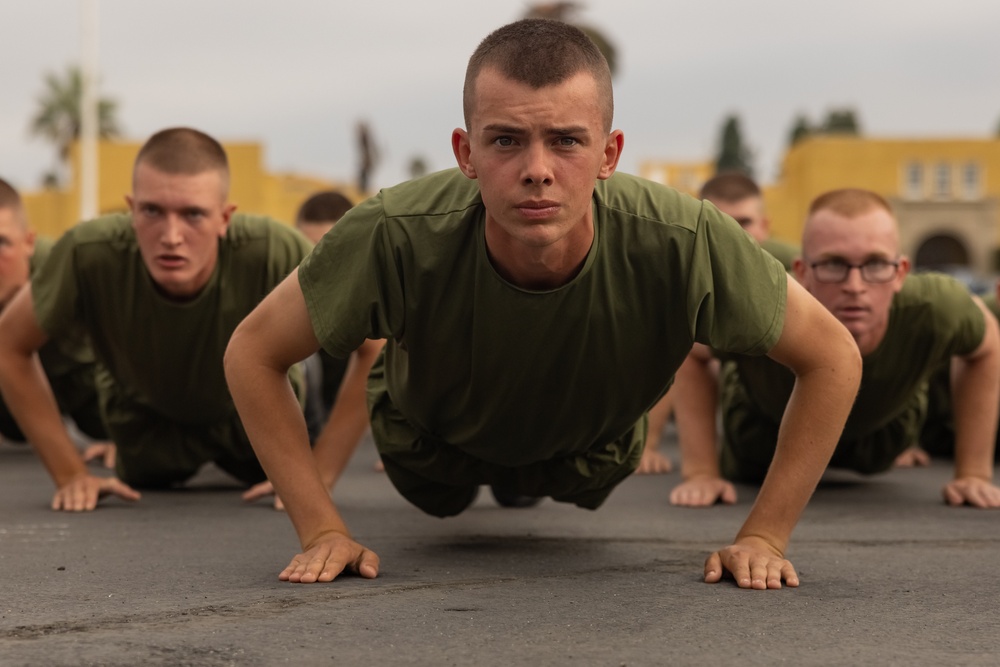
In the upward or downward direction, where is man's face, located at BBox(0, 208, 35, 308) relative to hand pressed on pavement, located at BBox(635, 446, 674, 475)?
upward

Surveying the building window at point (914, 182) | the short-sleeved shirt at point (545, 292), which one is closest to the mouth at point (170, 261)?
the short-sleeved shirt at point (545, 292)

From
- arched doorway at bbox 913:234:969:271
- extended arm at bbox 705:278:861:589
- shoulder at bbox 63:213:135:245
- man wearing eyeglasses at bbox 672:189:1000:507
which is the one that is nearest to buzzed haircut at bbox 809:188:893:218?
man wearing eyeglasses at bbox 672:189:1000:507

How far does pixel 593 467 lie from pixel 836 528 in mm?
1160

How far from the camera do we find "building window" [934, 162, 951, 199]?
49.2m

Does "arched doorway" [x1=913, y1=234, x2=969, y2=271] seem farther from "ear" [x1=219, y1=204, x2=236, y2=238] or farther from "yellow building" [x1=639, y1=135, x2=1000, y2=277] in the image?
"ear" [x1=219, y1=204, x2=236, y2=238]

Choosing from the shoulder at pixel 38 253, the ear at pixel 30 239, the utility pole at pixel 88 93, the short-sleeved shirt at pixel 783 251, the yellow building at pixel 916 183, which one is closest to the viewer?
the short-sleeved shirt at pixel 783 251

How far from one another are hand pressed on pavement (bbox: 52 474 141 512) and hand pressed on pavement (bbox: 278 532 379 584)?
1.93m

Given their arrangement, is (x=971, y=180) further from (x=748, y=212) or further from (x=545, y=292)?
(x=545, y=292)

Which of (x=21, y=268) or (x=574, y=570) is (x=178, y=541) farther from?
(x=21, y=268)

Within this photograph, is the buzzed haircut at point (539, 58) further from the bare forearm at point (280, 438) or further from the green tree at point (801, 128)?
the green tree at point (801, 128)

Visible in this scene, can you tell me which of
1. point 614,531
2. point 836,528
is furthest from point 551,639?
point 836,528

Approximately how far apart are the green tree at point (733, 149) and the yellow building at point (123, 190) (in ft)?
90.7

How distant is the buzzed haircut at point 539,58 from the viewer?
3.28 meters

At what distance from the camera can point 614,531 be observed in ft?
16.0
